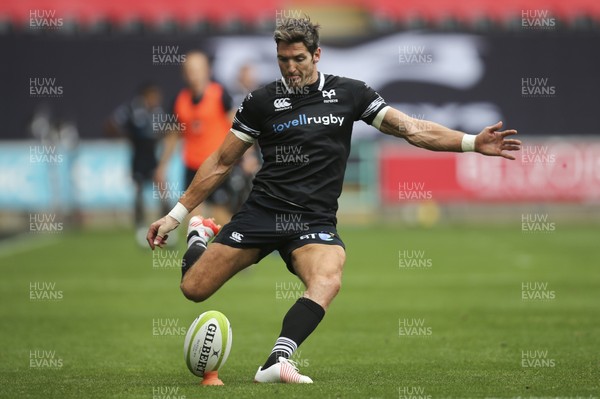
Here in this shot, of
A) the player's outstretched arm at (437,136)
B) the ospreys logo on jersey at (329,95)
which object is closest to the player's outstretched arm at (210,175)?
the ospreys logo on jersey at (329,95)

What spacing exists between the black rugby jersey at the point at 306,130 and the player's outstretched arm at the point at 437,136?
151 millimetres

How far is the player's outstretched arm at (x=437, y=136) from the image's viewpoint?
761 centimetres

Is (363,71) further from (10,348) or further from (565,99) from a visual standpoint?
(10,348)

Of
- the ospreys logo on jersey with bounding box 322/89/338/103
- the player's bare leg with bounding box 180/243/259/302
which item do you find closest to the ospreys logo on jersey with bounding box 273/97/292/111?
the ospreys logo on jersey with bounding box 322/89/338/103

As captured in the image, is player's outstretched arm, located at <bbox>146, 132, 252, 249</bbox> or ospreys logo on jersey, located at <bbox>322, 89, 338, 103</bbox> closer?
ospreys logo on jersey, located at <bbox>322, 89, 338, 103</bbox>

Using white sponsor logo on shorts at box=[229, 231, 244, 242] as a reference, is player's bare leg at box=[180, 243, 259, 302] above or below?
below

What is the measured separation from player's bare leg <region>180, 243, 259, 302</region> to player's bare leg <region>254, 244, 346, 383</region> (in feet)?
1.29

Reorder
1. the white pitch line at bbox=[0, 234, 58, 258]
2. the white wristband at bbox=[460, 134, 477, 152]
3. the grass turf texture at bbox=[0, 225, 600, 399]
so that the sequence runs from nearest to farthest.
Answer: the grass turf texture at bbox=[0, 225, 600, 399]
the white wristband at bbox=[460, 134, 477, 152]
the white pitch line at bbox=[0, 234, 58, 258]

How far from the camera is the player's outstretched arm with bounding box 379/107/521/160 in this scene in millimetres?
7605

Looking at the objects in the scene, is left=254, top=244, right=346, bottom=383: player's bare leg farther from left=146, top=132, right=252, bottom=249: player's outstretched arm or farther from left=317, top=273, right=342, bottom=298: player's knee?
left=146, top=132, right=252, bottom=249: player's outstretched arm

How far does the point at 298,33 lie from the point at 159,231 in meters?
1.70

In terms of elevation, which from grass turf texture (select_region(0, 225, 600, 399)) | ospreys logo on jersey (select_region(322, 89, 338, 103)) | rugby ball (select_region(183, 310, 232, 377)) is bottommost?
grass turf texture (select_region(0, 225, 600, 399))

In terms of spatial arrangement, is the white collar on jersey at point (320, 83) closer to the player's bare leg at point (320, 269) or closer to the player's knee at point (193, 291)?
the player's bare leg at point (320, 269)

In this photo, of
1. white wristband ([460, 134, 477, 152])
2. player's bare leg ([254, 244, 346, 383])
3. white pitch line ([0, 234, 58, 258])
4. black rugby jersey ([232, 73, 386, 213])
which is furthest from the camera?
white pitch line ([0, 234, 58, 258])
